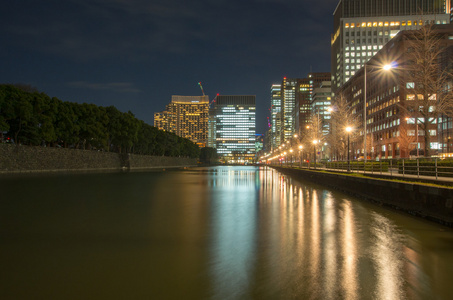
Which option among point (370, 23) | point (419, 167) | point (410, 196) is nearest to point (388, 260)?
point (410, 196)

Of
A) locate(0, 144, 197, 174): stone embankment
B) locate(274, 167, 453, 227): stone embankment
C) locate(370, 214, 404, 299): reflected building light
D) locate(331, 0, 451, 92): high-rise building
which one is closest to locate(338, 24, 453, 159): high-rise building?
locate(331, 0, 451, 92): high-rise building

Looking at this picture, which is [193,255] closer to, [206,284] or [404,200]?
[206,284]

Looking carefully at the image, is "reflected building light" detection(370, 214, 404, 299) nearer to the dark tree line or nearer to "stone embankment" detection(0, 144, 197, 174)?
"stone embankment" detection(0, 144, 197, 174)

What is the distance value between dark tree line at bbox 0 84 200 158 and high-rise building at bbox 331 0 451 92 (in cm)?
11098

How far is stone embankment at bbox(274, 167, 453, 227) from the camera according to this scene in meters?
11.2

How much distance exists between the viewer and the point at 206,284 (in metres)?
5.63

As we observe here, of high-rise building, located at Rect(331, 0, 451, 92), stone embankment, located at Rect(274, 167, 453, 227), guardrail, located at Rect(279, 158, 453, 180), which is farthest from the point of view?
high-rise building, located at Rect(331, 0, 451, 92)

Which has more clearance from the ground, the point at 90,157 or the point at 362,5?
the point at 362,5

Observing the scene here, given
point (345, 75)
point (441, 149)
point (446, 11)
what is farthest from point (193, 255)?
point (446, 11)

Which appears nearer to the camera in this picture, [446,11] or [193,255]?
[193,255]

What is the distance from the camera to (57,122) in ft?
202

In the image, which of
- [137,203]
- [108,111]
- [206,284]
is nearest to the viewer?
[206,284]

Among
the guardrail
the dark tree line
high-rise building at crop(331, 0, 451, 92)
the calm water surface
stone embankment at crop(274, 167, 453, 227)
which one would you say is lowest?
the calm water surface

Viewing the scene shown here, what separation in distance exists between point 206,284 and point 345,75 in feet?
561
